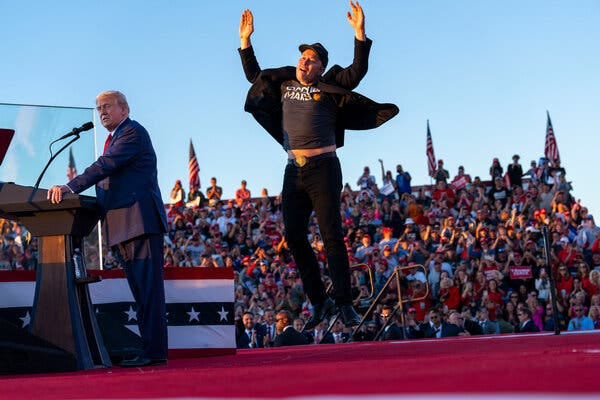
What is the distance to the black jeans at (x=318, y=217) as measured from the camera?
6.33 metres

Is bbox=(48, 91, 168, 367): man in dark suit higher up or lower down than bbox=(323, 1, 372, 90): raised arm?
lower down

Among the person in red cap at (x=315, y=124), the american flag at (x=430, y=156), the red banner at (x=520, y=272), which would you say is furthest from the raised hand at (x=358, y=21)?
→ the american flag at (x=430, y=156)

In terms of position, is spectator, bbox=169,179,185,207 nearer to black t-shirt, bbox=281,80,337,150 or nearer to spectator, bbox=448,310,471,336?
spectator, bbox=448,310,471,336

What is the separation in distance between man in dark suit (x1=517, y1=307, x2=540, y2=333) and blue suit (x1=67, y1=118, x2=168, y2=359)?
26.0ft

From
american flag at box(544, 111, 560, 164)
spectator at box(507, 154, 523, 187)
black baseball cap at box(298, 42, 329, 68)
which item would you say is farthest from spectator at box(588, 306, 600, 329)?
american flag at box(544, 111, 560, 164)

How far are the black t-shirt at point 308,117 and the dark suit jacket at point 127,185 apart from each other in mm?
927

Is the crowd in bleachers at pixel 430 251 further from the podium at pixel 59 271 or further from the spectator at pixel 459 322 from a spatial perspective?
the podium at pixel 59 271

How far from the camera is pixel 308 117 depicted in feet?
20.7

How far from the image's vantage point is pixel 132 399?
2.79 meters

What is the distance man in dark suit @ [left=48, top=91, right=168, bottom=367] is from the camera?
19.2 ft

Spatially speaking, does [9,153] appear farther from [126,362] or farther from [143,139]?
[126,362]

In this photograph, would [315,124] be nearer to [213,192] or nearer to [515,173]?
[515,173]

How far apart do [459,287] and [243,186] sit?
1068 cm

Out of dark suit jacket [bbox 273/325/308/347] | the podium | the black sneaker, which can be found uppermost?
the podium
